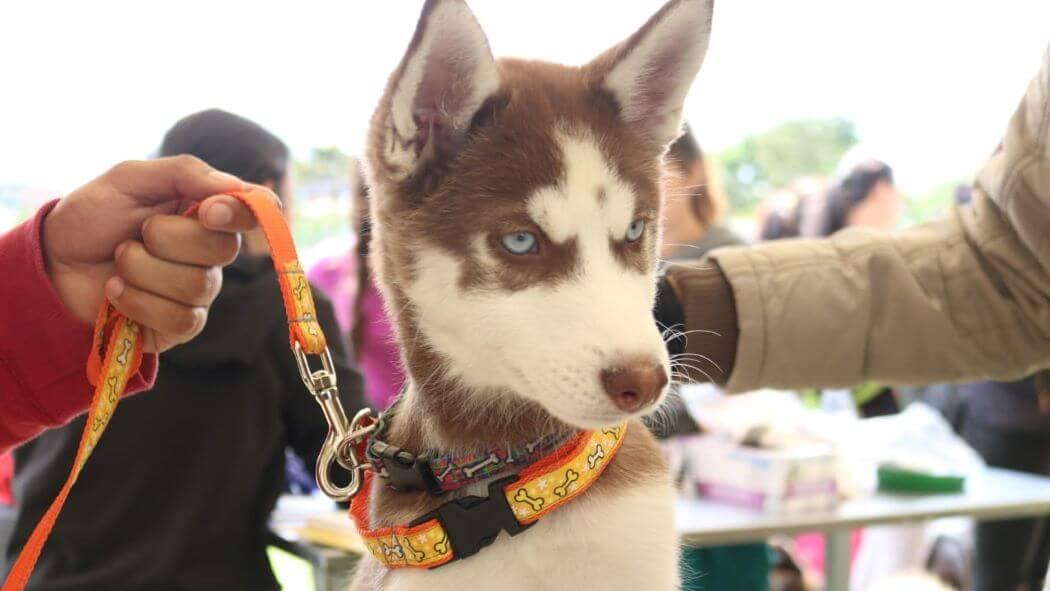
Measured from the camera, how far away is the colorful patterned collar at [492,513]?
3.59 feet

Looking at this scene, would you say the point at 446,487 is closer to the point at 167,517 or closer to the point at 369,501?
the point at 369,501

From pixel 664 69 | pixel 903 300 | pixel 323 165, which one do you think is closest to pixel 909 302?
pixel 903 300

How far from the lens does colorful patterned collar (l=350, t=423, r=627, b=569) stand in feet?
3.59

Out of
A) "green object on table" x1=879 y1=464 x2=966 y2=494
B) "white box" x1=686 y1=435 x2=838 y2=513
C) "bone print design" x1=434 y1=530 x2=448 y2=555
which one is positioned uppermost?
"bone print design" x1=434 y1=530 x2=448 y2=555

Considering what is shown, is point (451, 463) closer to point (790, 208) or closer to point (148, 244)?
point (148, 244)

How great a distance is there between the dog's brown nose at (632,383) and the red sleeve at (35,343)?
786 millimetres

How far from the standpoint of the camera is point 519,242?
3.85 feet

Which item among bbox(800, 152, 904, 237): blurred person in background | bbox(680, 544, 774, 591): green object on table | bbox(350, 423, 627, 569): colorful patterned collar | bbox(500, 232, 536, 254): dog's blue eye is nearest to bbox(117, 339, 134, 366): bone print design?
bbox(350, 423, 627, 569): colorful patterned collar

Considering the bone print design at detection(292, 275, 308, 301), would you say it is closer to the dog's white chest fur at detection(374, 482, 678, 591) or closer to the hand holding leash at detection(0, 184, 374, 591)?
the hand holding leash at detection(0, 184, 374, 591)

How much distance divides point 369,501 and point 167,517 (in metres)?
1.68

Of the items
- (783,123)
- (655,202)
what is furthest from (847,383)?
(783,123)

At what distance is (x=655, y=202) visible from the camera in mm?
1293

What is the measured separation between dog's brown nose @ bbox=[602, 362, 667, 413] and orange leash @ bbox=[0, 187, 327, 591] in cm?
36

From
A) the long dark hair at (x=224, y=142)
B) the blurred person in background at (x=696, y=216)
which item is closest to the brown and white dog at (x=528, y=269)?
the long dark hair at (x=224, y=142)
